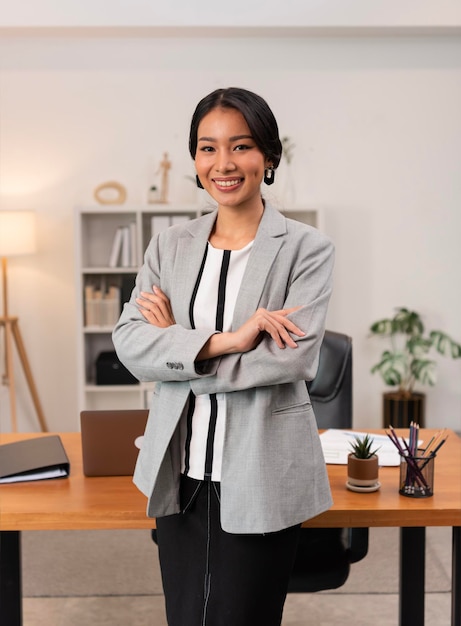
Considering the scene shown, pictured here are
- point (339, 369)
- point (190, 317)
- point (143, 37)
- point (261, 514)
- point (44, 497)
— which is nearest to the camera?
point (261, 514)

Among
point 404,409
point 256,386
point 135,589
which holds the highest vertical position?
point 256,386

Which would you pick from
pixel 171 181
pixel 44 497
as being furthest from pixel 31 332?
pixel 44 497

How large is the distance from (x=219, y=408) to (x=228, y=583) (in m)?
0.35

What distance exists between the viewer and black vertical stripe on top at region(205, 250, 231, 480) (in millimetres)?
1618

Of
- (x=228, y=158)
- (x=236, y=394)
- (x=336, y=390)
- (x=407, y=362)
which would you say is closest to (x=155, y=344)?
(x=236, y=394)

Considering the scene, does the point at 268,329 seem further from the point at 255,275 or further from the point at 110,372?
the point at 110,372

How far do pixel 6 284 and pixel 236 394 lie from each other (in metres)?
4.11

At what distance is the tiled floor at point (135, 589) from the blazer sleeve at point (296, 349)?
1695 millimetres

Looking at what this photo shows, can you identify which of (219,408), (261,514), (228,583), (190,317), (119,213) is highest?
(119,213)

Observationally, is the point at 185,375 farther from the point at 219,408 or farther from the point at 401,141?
the point at 401,141

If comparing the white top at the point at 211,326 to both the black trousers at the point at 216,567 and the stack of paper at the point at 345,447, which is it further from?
the stack of paper at the point at 345,447

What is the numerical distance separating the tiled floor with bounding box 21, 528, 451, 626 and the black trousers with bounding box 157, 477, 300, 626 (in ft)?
4.71

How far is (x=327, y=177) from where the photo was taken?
566 centimetres

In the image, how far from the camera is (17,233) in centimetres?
520
